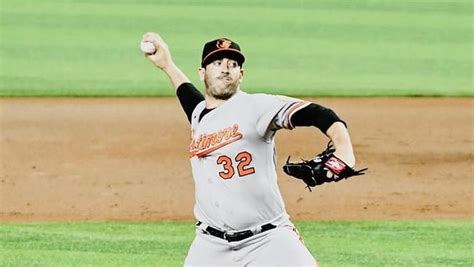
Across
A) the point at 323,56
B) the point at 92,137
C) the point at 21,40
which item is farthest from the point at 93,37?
the point at 92,137

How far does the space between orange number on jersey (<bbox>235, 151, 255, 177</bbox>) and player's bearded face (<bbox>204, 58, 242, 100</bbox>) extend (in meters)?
0.33

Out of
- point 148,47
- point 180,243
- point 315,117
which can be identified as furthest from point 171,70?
point 180,243

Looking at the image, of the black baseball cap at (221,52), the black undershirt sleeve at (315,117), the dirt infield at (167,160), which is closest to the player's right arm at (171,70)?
the black baseball cap at (221,52)

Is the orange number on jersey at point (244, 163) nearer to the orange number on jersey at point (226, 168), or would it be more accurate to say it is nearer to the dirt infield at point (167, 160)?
the orange number on jersey at point (226, 168)

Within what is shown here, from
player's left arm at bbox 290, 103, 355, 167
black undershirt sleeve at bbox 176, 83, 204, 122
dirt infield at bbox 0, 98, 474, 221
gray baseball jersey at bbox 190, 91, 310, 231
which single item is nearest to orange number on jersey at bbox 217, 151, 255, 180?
gray baseball jersey at bbox 190, 91, 310, 231

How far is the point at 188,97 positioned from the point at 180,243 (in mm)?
3349

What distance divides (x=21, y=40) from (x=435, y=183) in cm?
1046

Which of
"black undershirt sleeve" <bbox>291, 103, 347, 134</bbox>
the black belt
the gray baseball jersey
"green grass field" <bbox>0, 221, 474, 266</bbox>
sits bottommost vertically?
"green grass field" <bbox>0, 221, 474, 266</bbox>

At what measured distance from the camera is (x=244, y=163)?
221 inches

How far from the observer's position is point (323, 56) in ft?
66.5

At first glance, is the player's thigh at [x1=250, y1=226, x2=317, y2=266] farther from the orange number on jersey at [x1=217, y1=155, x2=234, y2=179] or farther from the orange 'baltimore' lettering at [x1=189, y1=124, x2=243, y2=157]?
the orange 'baltimore' lettering at [x1=189, y1=124, x2=243, y2=157]

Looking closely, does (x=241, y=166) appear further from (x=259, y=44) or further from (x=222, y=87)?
(x=259, y=44)

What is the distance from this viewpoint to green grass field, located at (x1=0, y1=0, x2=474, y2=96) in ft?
59.2

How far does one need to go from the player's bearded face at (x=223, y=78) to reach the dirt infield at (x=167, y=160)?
5244mm
